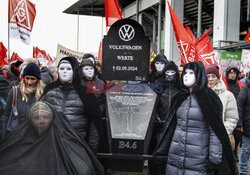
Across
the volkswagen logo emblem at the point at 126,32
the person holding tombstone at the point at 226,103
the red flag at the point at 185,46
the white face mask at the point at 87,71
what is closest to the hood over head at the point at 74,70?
the volkswagen logo emblem at the point at 126,32

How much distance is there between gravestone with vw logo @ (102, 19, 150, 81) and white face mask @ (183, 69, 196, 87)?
2.68ft

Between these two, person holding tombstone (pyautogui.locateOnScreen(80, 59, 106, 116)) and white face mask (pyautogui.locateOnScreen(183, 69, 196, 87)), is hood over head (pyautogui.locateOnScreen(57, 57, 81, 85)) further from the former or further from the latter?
white face mask (pyautogui.locateOnScreen(183, 69, 196, 87))

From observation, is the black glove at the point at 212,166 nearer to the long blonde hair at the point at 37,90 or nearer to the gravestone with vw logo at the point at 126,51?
the gravestone with vw logo at the point at 126,51

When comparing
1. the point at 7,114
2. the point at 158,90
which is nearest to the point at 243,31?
the point at 158,90

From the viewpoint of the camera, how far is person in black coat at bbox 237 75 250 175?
532cm

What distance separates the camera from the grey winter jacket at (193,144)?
3457mm

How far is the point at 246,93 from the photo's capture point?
17.8 ft

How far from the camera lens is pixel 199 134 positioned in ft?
11.4

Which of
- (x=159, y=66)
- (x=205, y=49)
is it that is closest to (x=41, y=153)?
(x=159, y=66)

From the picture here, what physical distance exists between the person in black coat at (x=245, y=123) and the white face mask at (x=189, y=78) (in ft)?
7.15

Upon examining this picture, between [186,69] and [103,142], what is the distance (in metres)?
1.50

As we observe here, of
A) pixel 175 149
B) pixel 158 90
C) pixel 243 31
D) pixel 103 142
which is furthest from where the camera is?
pixel 243 31

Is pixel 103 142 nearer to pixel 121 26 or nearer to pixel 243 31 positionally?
pixel 121 26

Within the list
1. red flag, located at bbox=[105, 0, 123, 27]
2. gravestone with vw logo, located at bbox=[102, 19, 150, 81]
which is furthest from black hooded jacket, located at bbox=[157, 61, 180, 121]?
red flag, located at bbox=[105, 0, 123, 27]
